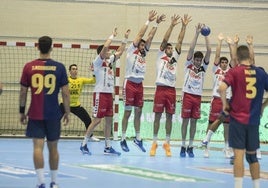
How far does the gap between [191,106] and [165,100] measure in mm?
659

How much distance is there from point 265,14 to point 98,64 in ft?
31.0

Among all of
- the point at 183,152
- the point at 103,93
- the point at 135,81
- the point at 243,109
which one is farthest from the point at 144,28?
the point at 243,109

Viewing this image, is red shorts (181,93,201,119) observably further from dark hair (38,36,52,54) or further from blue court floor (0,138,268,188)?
dark hair (38,36,52,54)

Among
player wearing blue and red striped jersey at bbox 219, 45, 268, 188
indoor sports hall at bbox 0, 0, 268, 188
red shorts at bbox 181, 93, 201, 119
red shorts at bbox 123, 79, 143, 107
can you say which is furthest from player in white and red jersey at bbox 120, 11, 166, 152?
player wearing blue and red striped jersey at bbox 219, 45, 268, 188

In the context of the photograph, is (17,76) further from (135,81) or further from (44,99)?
(44,99)

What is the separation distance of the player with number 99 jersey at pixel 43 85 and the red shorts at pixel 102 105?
494 cm

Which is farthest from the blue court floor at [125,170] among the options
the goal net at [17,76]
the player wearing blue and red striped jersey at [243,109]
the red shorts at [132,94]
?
the goal net at [17,76]

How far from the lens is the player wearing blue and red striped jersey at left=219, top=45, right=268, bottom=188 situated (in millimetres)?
8156

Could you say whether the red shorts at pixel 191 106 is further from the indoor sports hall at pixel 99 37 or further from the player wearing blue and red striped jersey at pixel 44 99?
the player wearing blue and red striped jersey at pixel 44 99

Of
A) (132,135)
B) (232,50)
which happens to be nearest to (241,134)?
(232,50)

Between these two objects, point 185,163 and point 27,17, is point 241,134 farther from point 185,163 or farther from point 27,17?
point 27,17

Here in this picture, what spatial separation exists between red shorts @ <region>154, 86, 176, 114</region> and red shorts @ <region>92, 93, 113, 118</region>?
1.25 m

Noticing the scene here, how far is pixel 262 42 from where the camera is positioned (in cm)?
2089

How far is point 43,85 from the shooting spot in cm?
838
